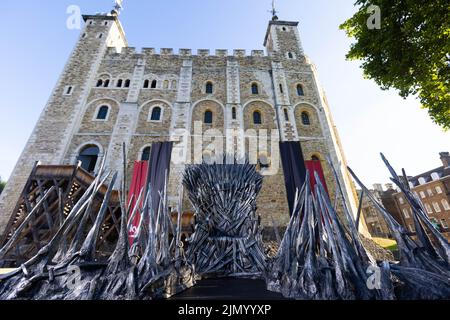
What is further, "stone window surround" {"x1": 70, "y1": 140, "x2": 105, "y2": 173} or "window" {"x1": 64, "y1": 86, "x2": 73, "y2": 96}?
"window" {"x1": 64, "y1": 86, "x2": 73, "y2": 96}

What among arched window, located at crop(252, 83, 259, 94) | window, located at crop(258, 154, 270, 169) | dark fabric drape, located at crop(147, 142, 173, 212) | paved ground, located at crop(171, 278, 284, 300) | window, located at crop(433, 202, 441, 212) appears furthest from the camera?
window, located at crop(433, 202, 441, 212)

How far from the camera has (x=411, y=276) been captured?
49.4 inches

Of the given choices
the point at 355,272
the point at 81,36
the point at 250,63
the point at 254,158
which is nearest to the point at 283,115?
the point at 254,158

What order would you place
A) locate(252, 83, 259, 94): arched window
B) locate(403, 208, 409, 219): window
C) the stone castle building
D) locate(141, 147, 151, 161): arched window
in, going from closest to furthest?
1. the stone castle building
2. locate(141, 147, 151, 161): arched window
3. locate(252, 83, 259, 94): arched window
4. locate(403, 208, 409, 219): window

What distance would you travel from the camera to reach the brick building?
750 inches

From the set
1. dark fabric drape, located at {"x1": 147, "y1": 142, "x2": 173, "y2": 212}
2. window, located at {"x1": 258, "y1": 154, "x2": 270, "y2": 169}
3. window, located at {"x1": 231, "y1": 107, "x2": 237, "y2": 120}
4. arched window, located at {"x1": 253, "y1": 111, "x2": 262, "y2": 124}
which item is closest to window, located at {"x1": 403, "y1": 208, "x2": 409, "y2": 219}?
window, located at {"x1": 258, "y1": 154, "x2": 270, "y2": 169}

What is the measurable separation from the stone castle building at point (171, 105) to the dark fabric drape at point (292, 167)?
1422 mm

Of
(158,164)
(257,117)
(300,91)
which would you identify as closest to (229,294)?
(158,164)

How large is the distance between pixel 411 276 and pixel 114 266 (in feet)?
6.89

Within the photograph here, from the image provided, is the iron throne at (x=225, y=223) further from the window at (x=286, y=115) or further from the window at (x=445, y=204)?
the window at (x=445, y=204)

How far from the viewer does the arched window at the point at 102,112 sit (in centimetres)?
1211

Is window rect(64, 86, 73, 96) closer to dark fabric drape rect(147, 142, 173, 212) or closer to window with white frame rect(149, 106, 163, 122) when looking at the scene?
window with white frame rect(149, 106, 163, 122)

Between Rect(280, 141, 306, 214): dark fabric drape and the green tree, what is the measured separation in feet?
14.4
